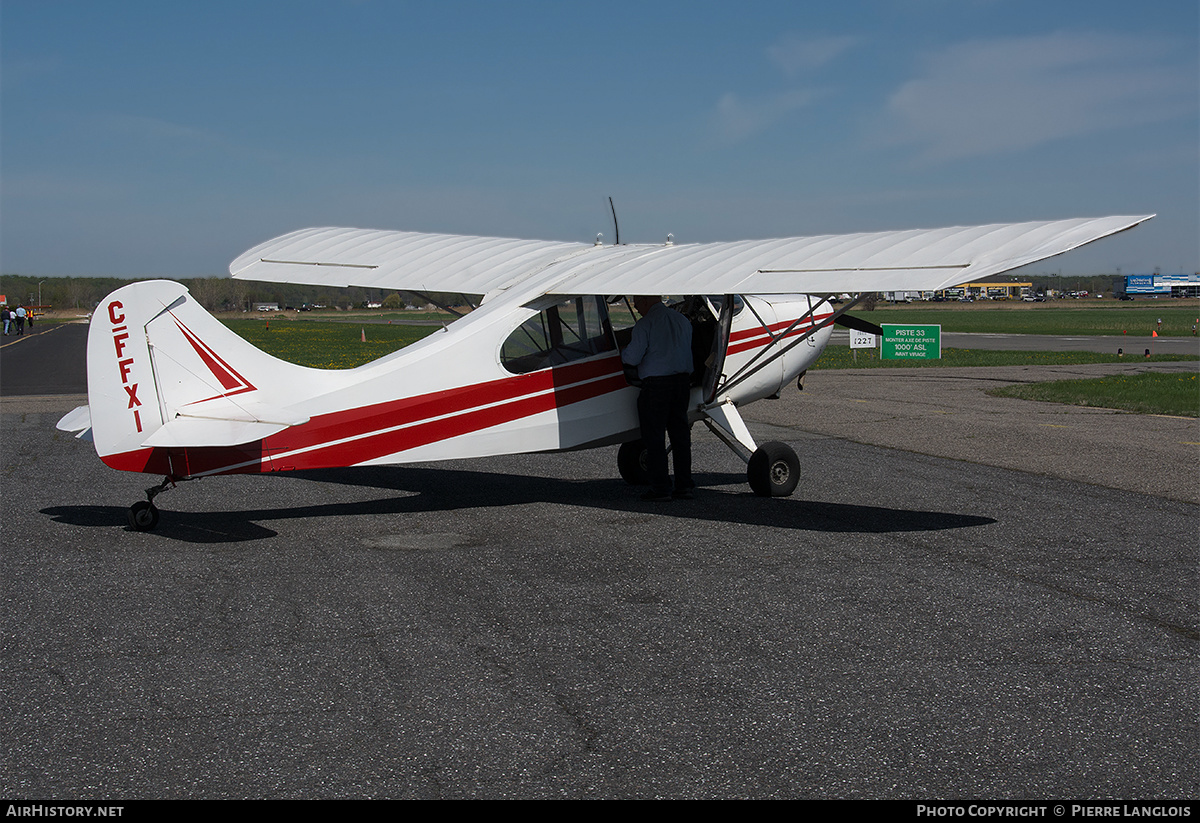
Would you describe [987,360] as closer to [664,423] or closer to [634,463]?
[634,463]

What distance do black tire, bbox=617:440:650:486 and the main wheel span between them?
3.69 feet

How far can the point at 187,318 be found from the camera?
720 cm

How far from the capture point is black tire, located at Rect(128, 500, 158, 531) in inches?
295

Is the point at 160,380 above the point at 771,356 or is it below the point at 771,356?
above

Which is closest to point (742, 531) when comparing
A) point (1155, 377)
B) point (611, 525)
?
point (611, 525)

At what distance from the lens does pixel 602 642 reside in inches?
199

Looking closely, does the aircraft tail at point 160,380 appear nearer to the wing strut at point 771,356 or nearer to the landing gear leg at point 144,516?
the landing gear leg at point 144,516

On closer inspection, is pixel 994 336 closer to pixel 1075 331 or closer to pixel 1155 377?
pixel 1075 331

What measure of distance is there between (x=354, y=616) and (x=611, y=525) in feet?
9.24

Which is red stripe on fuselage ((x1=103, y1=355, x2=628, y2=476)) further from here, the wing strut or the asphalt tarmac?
the wing strut

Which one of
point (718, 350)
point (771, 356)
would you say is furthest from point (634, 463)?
point (771, 356)

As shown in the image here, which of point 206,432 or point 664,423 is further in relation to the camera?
point 664,423

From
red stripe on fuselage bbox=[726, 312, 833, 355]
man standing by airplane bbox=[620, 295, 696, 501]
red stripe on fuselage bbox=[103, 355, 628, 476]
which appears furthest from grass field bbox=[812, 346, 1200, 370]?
red stripe on fuselage bbox=[103, 355, 628, 476]

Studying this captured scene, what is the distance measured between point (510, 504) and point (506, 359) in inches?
52.2
